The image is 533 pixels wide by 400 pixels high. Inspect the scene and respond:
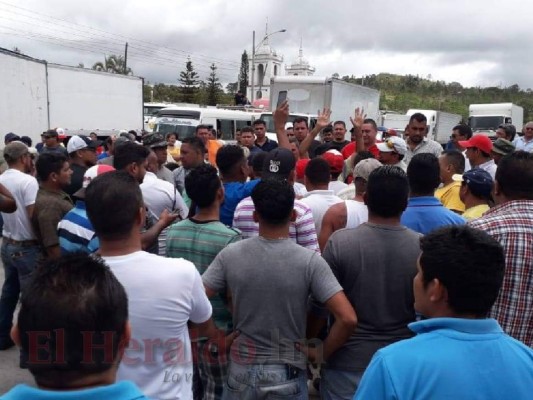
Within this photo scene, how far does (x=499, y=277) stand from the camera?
1572 millimetres

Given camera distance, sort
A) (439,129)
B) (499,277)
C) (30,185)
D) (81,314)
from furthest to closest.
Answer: (439,129) → (30,185) → (499,277) → (81,314)

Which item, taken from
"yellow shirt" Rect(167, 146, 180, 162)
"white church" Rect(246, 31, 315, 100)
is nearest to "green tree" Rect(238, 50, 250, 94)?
"white church" Rect(246, 31, 315, 100)

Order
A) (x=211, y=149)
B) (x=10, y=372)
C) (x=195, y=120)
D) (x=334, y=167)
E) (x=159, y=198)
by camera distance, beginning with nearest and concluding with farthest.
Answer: (x=159, y=198) < (x=10, y=372) < (x=334, y=167) < (x=211, y=149) < (x=195, y=120)

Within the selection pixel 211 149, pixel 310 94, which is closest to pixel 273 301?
pixel 211 149

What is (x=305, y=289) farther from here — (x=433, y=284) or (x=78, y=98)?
(x=78, y=98)

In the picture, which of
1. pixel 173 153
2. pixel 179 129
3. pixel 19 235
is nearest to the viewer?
pixel 19 235

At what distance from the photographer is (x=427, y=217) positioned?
10.2ft

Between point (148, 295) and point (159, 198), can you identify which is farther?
point (159, 198)

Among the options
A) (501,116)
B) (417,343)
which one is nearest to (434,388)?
(417,343)

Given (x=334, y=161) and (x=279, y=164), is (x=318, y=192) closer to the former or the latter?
(x=279, y=164)

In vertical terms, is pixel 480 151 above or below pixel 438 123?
below

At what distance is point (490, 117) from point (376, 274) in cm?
2735

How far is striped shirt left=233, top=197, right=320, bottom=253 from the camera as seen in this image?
3.17 m

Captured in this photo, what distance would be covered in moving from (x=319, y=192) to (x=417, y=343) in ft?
7.82
